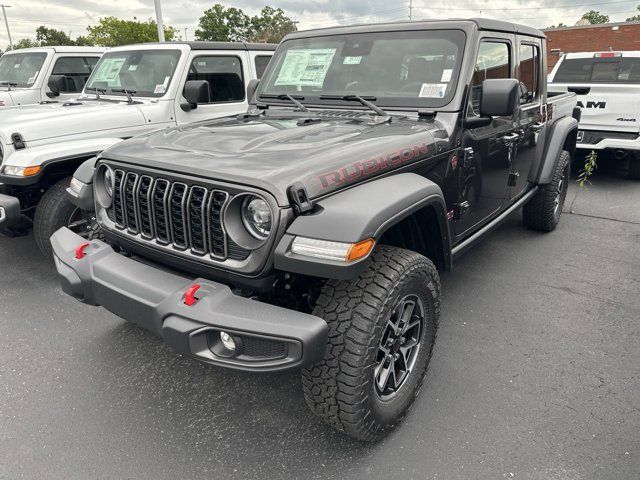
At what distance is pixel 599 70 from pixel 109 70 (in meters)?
7.04

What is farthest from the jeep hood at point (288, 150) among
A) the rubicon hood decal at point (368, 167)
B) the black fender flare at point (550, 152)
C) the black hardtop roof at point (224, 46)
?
the black hardtop roof at point (224, 46)

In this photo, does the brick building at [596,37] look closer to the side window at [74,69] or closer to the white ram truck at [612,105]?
the white ram truck at [612,105]

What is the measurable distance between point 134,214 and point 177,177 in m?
0.39

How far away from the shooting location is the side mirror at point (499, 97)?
2.70m

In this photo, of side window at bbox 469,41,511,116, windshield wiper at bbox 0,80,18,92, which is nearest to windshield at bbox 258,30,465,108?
side window at bbox 469,41,511,116

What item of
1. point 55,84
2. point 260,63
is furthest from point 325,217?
point 55,84

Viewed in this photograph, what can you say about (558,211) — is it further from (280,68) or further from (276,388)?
(276,388)

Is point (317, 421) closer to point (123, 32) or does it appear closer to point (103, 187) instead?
point (103, 187)

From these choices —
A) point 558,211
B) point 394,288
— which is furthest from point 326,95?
point 558,211

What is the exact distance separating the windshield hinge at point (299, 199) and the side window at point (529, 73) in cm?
256

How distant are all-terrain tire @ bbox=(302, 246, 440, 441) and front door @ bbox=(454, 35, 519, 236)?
1.03 m

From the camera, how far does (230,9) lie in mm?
48438

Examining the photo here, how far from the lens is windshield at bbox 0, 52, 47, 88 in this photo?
23.8 feet

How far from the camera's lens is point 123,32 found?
3025 centimetres
